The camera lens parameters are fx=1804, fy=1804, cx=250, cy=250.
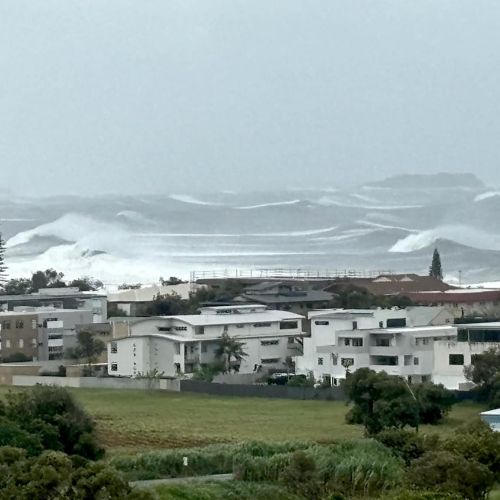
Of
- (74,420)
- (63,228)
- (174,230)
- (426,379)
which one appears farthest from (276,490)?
(174,230)

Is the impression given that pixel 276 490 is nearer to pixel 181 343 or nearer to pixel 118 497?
pixel 118 497

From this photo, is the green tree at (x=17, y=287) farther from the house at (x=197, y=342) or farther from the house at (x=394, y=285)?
the house at (x=197, y=342)

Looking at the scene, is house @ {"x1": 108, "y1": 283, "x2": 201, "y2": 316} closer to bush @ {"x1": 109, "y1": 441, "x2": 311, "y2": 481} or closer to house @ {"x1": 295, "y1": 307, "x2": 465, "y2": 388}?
house @ {"x1": 295, "y1": 307, "x2": 465, "y2": 388}

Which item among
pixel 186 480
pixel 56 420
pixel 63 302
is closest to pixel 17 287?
pixel 63 302

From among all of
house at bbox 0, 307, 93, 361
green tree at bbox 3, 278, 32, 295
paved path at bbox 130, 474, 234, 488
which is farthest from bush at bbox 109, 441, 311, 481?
green tree at bbox 3, 278, 32, 295

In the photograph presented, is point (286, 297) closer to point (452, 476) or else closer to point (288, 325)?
point (288, 325)
